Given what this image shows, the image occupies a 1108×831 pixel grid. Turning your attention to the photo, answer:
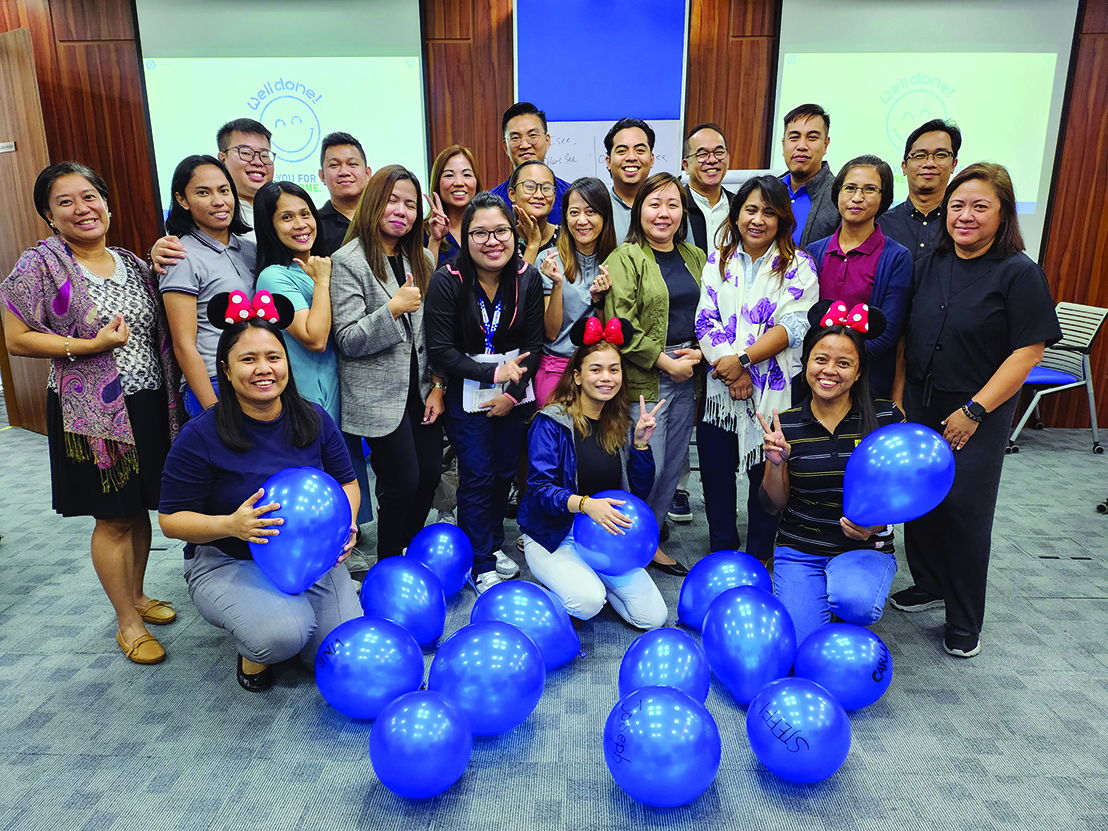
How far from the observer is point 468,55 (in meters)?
4.52

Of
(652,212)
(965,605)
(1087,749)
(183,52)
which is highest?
(183,52)

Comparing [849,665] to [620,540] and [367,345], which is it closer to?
[620,540]

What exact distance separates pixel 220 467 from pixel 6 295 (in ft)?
2.56

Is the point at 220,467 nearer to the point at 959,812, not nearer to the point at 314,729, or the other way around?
the point at 314,729

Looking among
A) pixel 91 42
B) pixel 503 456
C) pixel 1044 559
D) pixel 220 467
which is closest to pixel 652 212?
pixel 503 456

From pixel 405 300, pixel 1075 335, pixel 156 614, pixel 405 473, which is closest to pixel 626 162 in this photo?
pixel 405 300

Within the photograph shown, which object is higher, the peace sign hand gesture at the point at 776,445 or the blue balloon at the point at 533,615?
the peace sign hand gesture at the point at 776,445

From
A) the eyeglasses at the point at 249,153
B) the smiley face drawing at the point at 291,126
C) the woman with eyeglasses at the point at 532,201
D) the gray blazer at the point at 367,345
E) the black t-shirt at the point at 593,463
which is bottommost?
the black t-shirt at the point at 593,463

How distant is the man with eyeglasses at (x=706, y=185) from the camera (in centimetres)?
299

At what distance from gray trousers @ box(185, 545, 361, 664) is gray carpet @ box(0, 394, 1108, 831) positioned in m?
0.16

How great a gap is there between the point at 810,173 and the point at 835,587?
1.86 m

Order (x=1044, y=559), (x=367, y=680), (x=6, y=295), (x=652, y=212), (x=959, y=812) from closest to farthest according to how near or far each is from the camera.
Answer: (x=959, y=812)
(x=367, y=680)
(x=6, y=295)
(x=652, y=212)
(x=1044, y=559)

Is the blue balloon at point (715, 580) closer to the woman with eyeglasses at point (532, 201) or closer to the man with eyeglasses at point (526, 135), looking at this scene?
the woman with eyeglasses at point (532, 201)

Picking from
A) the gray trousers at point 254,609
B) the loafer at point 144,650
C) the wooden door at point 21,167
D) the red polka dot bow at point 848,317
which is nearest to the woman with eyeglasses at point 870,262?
the red polka dot bow at point 848,317
